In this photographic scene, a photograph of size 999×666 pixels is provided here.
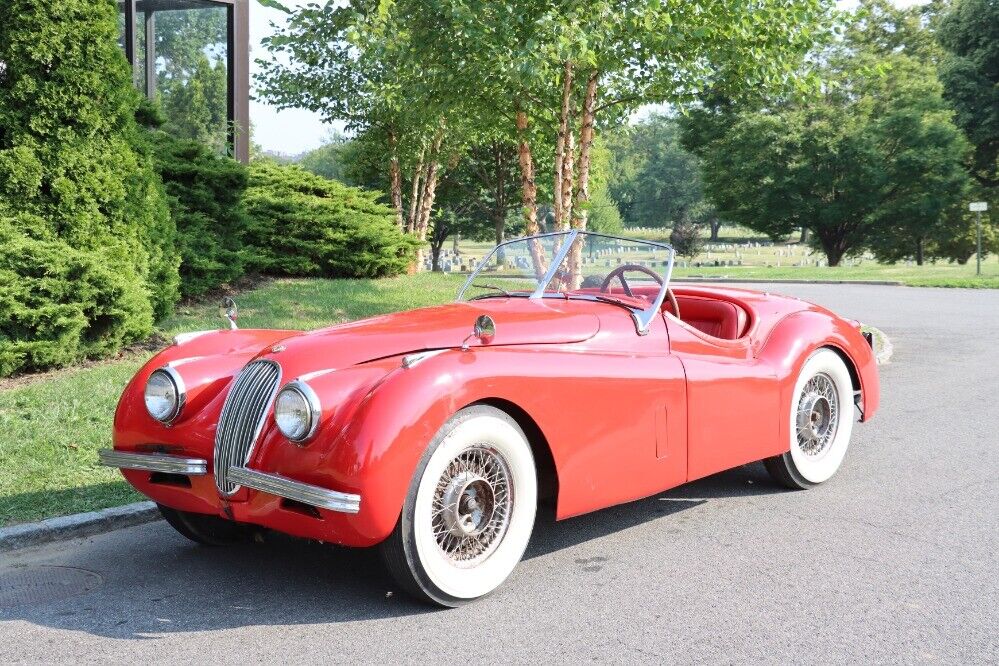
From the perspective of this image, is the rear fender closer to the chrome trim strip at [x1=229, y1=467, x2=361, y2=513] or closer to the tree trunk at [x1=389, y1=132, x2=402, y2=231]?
the chrome trim strip at [x1=229, y1=467, x2=361, y2=513]

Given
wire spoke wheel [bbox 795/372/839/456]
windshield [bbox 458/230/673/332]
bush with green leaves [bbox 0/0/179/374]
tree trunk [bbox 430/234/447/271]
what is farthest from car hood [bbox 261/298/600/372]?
tree trunk [bbox 430/234/447/271]

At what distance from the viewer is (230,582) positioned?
4.02m

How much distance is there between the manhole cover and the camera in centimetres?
385

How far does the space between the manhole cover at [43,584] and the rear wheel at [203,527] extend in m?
0.42

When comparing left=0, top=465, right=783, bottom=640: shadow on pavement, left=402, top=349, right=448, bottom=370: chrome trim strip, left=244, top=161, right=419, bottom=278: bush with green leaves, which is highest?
left=244, top=161, right=419, bottom=278: bush with green leaves

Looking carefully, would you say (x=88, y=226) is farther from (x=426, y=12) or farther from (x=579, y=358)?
(x=579, y=358)

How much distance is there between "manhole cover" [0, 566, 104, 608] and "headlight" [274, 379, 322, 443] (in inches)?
49.0

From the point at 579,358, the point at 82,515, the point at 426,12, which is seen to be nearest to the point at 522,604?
the point at 579,358

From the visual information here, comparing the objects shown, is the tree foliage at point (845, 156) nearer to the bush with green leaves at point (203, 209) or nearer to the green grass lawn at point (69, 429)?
the bush with green leaves at point (203, 209)

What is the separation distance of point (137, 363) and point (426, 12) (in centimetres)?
548

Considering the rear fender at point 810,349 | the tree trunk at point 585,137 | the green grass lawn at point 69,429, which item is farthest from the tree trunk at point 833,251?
the rear fender at point 810,349

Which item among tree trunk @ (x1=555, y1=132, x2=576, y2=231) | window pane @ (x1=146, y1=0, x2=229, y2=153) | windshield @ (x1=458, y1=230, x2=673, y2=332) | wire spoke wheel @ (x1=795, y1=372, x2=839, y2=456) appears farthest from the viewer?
window pane @ (x1=146, y1=0, x2=229, y2=153)

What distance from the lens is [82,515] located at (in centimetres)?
478

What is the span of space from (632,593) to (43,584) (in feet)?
8.25
